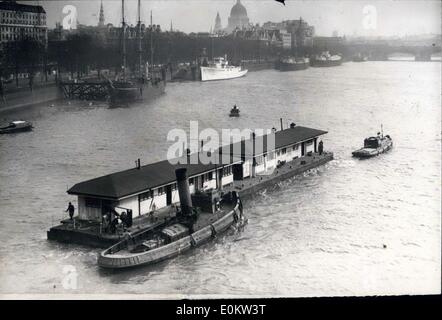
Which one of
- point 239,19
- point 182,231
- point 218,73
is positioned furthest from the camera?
point 239,19

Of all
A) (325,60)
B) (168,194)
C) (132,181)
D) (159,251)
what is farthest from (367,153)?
(325,60)

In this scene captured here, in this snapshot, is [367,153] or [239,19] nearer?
[367,153]

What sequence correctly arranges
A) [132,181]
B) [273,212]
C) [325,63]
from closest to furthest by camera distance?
[132,181], [273,212], [325,63]

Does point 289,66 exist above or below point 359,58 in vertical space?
below

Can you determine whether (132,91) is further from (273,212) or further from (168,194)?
(168,194)

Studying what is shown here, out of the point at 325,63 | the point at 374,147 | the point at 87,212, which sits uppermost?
the point at 325,63

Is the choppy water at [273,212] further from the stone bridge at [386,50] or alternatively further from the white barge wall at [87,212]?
the stone bridge at [386,50]
